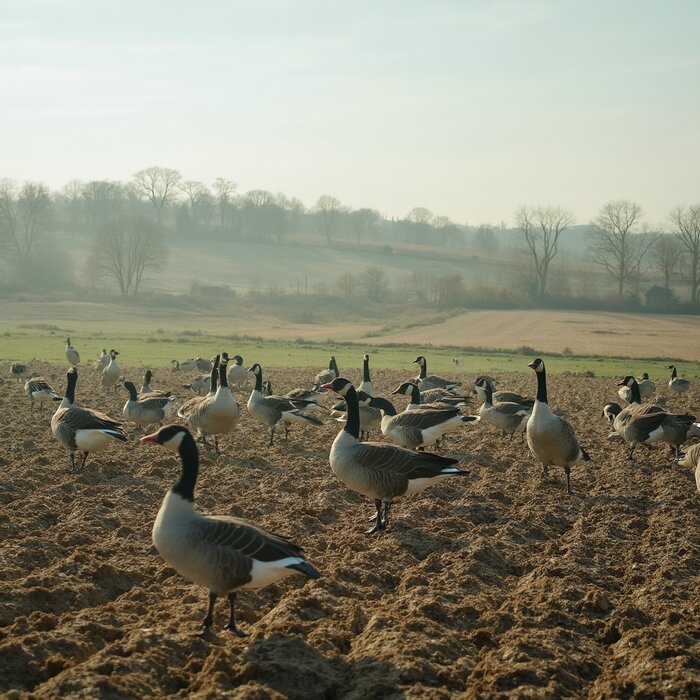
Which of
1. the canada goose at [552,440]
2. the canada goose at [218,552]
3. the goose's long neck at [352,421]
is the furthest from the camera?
the canada goose at [552,440]

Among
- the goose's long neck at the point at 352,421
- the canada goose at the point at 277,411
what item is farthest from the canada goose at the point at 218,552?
the canada goose at the point at 277,411

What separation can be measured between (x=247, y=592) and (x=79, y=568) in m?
2.04

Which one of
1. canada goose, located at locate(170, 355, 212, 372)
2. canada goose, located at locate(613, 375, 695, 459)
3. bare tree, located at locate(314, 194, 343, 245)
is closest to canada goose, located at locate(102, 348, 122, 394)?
canada goose, located at locate(170, 355, 212, 372)

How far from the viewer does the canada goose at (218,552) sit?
773 centimetres

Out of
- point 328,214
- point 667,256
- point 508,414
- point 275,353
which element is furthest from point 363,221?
point 508,414

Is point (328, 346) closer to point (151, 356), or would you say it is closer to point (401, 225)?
point (151, 356)

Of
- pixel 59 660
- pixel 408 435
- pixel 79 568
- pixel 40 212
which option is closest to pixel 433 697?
pixel 59 660

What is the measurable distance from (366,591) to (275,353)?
42.8 metres

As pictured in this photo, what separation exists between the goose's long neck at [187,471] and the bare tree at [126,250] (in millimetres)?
92995

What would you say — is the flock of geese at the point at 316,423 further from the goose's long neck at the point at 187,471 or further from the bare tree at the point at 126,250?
the bare tree at the point at 126,250

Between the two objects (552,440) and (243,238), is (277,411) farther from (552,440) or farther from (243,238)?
(243,238)

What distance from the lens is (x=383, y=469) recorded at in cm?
1177

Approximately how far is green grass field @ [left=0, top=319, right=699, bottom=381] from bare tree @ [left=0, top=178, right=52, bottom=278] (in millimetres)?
43967

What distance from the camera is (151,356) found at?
155 ft
